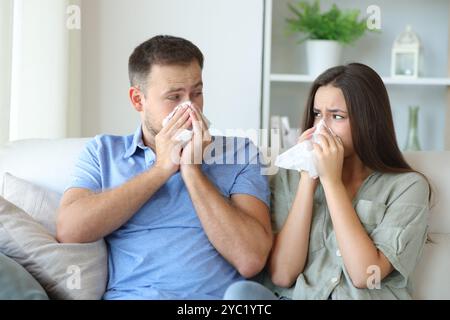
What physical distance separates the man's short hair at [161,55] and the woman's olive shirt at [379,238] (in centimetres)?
51

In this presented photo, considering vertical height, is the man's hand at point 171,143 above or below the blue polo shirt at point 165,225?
above

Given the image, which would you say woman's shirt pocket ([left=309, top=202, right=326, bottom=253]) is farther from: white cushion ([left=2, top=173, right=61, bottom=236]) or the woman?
white cushion ([left=2, top=173, right=61, bottom=236])

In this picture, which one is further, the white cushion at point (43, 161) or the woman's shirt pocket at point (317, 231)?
the white cushion at point (43, 161)

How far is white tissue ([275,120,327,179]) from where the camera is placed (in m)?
1.85

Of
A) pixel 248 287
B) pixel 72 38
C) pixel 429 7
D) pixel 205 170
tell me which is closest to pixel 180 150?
pixel 205 170

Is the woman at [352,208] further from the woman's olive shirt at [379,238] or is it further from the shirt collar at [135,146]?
the shirt collar at [135,146]

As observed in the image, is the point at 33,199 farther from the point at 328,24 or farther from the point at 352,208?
the point at 328,24

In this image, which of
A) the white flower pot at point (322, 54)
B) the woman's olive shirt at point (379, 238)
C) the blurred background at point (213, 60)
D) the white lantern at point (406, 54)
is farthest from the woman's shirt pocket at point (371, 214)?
the white lantern at point (406, 54)

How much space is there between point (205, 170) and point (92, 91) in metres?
1.31

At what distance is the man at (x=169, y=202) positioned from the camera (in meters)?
1.82

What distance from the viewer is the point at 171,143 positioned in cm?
188

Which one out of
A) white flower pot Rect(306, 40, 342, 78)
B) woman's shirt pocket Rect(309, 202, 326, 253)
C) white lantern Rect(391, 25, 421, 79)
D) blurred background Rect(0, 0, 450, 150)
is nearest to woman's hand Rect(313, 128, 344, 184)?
woman's shirt pocket Rect(309, 202, 326, 253)

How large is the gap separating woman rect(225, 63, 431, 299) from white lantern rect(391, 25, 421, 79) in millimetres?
1554
